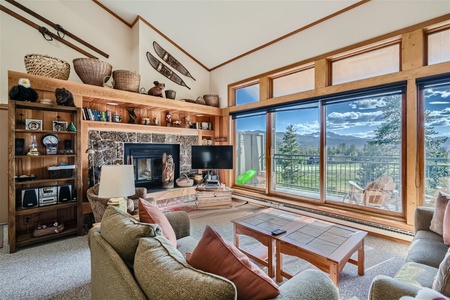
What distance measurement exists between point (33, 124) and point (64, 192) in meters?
1.07

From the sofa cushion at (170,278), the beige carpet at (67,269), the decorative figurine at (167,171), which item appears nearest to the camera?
the sofa cushion at (170,278)

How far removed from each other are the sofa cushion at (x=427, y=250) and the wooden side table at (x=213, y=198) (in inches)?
120

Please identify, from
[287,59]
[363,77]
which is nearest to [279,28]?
[287,59]

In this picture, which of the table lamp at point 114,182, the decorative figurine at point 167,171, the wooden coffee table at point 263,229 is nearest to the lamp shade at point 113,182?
the table lamp at point 114,182

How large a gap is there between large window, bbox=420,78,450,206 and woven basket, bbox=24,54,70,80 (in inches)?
198

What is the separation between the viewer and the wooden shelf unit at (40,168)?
2.69 meters

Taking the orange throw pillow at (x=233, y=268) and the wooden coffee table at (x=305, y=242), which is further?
the wooden coffee table at (x=305, y=242)

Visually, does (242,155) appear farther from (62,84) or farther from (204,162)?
(62,84)

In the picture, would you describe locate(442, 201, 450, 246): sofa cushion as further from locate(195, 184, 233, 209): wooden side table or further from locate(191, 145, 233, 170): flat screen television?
locate(191, 145, 233, 170): flat screen television

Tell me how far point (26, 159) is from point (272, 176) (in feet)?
13.7

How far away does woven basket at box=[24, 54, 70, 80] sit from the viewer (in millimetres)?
3000

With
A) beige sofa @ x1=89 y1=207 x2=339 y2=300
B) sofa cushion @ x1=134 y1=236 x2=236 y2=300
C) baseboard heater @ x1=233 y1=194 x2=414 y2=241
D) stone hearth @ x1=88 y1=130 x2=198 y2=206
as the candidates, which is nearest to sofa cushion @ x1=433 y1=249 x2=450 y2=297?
beige sofa @ x1=89 y1=207 x2=339 y2=300

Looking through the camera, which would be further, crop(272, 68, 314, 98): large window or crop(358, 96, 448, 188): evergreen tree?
crop(272, 68, 314, 98): large window

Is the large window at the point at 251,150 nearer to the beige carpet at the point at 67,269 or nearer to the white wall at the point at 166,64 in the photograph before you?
the white wall at the point at 166,64
